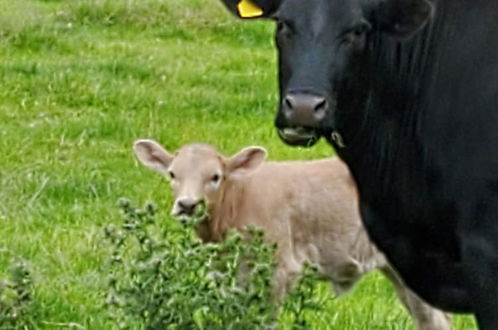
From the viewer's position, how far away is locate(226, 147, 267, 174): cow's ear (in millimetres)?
8594

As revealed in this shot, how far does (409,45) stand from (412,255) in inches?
31.2

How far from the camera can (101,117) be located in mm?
12750

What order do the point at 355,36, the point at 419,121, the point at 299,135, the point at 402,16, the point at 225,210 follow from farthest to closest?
the point at 225,210 < the point at 419,121 < the point at 402,16 < the point at 355,36 < the point at 299,135

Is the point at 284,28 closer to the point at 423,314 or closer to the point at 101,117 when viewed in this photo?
the point at 423,314

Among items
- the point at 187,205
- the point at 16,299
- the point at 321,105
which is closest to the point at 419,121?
the point at 321,105

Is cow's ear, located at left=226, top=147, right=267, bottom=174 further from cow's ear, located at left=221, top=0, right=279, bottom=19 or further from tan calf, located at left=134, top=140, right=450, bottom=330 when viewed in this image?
cow's ear, located at left=221, top=0, right=279, bottom=19

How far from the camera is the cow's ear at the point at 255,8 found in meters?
6.75

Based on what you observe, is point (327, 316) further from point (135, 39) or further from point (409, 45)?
point (135, 39)

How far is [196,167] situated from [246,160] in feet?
1.12

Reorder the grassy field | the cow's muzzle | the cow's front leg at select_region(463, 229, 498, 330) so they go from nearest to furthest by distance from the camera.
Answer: the cow's muzzle < the cow's front leg at select_region(463, 229, 498, 330) < the grassy field

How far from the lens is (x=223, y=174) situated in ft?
28.1

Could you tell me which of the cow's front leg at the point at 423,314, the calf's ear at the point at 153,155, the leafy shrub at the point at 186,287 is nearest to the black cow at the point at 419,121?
the leafy shrub at the point at 186,287

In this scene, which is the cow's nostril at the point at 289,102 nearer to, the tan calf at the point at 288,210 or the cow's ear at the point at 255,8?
the cow's ear at the point at 255,8

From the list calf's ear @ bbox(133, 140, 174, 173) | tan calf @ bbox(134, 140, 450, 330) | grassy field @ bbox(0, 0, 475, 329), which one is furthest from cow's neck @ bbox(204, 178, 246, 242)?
grassy field @ bbox(0, 0, 475, 329)
